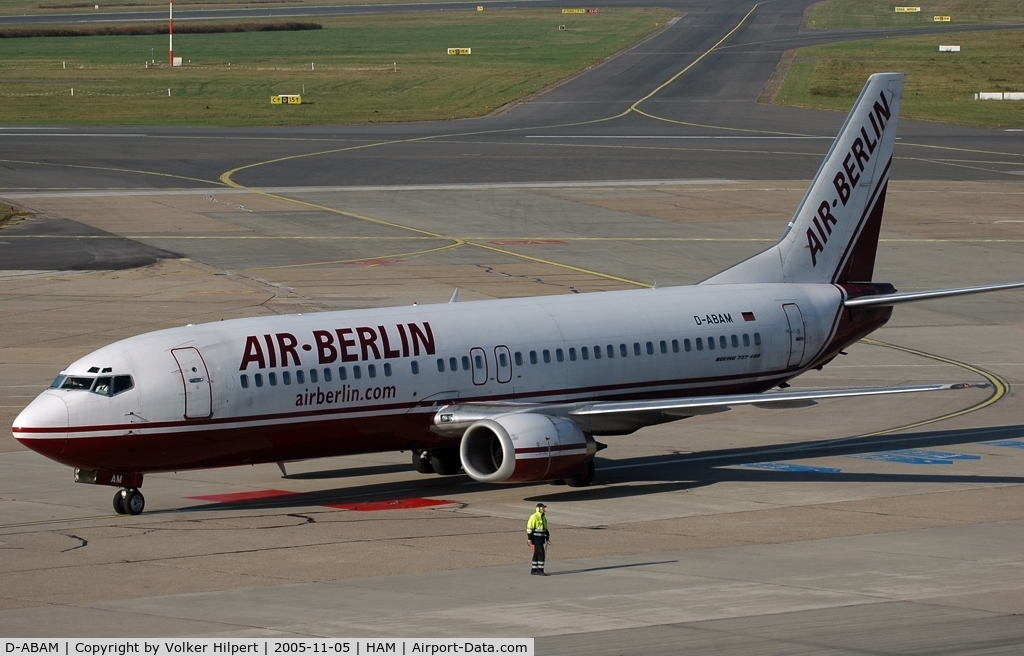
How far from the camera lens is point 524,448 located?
120ft

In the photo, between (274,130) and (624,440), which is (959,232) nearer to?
(624,440)

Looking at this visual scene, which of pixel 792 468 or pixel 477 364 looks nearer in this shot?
pixel 477 364

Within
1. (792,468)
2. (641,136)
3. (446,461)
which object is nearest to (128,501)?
(446,461)

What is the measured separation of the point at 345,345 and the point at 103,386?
5774mm

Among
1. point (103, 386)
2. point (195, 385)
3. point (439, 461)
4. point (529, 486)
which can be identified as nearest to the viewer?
point (103, 386)

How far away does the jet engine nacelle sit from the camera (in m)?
36.5

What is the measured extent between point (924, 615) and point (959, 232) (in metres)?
60.2

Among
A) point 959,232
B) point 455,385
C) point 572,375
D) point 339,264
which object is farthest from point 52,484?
point 959,232

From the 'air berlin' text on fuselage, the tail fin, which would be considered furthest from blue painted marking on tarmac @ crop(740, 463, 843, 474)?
the 'air berlin' text on fuselage

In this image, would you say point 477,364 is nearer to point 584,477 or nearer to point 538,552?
point 584,477

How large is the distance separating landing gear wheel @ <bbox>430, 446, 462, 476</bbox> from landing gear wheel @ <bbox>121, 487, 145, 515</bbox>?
8.10 m

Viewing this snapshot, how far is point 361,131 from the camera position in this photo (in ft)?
404

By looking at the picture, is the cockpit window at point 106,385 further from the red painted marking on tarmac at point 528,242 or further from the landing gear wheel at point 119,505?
the red painted marking on tarmac at point 528,242

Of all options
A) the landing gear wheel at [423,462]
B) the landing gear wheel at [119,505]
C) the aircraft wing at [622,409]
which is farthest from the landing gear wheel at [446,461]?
the landing gear wheel at [119,505]
